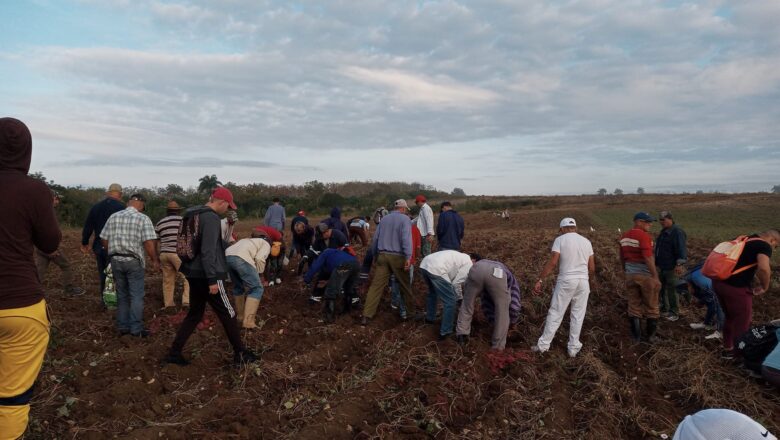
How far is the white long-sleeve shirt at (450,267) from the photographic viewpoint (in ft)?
18.9

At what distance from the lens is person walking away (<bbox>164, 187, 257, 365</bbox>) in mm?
4379

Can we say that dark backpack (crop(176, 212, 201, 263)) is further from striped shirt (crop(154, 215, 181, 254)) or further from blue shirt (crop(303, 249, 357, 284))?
blue shirt (crop(303, 249, 357, 284))

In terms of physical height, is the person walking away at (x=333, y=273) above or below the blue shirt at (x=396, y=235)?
below

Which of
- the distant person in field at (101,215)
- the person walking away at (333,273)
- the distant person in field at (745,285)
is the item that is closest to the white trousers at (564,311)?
the distant person in field at (745,285)

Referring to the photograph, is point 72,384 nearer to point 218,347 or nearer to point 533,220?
point 218,347

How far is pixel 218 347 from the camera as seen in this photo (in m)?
5.27

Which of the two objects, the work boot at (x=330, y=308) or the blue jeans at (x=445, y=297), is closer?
the blue jeans at (x=445, y=297)

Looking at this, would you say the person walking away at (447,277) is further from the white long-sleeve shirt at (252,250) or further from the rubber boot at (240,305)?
the rubber boot at (240,305)

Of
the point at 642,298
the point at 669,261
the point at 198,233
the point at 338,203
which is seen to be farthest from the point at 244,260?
the point at 338,203

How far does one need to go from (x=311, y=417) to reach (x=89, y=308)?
15.8 ft

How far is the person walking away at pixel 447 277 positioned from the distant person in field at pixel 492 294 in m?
0.24

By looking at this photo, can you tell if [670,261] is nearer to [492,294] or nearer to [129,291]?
[492,294]

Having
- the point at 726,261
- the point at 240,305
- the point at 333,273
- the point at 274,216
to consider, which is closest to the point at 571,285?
the point at 726,261

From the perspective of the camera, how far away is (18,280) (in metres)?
2.51
